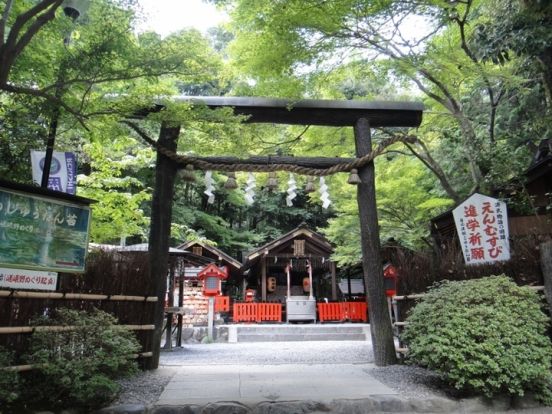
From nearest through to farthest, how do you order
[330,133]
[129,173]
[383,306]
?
[383,306] → [330,133] → [129,173]

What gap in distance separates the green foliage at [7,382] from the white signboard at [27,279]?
79 cm

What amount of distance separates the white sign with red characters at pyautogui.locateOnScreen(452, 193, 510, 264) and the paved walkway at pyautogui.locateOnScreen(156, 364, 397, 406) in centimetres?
292

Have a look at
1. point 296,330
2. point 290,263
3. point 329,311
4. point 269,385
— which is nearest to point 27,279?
point 269,385

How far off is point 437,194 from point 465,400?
981 centimetres

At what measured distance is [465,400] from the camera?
197 inches

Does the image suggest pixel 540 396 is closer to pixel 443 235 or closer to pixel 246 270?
pixel 443 235

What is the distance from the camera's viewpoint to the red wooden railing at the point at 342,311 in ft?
61.8

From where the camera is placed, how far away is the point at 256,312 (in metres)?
18.5

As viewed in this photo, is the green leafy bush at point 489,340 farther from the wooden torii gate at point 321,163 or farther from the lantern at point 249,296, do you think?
the lantern at point 249,296

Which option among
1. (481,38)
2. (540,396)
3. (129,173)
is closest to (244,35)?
(481,38)

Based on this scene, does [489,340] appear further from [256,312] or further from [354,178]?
[256,312]

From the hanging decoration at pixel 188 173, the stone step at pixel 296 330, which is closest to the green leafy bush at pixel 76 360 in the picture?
the hanging decoration at pixel 188 173

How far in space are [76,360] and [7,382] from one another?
0.71 m

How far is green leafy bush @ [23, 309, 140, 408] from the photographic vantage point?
437cm
